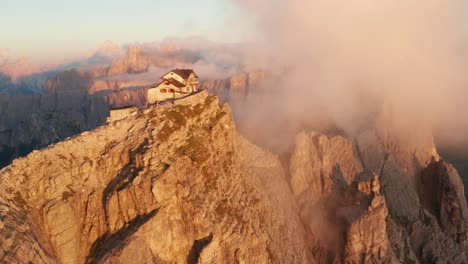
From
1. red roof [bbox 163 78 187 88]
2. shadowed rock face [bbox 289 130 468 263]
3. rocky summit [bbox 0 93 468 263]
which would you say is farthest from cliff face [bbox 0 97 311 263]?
shadowed rock face [bbox 289 130 468 263]

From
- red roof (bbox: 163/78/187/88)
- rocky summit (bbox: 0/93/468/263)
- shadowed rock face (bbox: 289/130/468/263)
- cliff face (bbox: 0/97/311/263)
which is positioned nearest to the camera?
cliff face (bbox: 0/97/311/263)

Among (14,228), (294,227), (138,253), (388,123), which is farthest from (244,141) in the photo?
(388,123)

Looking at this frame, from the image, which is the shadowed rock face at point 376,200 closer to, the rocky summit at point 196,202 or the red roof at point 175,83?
the rocky summit at point 196,202

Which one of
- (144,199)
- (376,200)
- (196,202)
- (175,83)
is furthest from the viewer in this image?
(175,83)

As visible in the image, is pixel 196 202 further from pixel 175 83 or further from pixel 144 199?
pixel 175 83

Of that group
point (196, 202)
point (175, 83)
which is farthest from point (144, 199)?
point (175, 83)

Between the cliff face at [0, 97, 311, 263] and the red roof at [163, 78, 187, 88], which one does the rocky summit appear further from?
the red roof at [163, 78, 187, 88]
